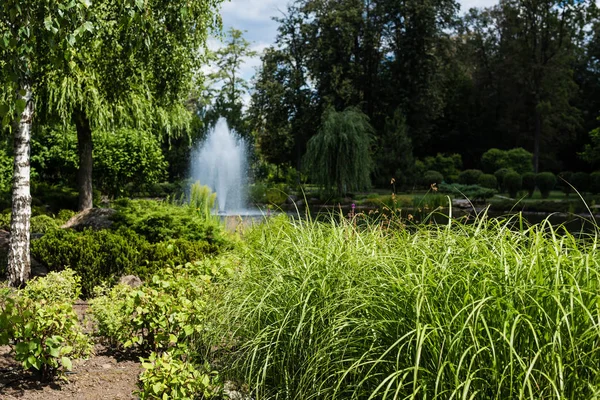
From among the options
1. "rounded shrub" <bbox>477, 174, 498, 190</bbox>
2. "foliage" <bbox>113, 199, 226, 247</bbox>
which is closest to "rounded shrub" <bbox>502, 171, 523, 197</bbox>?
"rounded shrub" <bbox>477, 174, 498, 190</bbox>

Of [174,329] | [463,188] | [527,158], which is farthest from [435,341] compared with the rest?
[527,158]

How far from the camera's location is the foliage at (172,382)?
2861mm

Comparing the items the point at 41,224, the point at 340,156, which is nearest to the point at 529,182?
the point at 340,156

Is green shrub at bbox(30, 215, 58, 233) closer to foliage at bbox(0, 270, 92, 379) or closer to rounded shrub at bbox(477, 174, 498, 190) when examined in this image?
foliage at bbox(0, 270, 92, 379)

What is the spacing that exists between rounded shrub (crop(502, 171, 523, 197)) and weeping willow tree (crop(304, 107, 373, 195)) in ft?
18.7

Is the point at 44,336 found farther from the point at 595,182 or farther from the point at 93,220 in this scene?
the point at 595,182

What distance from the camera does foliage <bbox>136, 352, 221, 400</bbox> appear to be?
2861 millimetres

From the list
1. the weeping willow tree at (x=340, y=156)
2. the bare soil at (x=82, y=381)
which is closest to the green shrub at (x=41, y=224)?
the bare soil at (x=82, y=381)

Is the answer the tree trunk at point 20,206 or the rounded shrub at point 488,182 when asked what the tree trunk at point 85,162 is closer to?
the tree trunk at point 20,206

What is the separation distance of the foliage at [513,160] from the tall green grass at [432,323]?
25.9m

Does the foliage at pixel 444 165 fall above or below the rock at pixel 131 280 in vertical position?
above

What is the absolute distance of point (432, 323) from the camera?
2.35 metres

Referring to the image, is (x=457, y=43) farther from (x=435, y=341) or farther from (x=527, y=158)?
(x=435, y=341)

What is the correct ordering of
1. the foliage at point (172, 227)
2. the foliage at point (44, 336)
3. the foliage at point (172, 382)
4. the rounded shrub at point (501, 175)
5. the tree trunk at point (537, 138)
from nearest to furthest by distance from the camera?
the foliage at point (172, 382), the foliage at point (44, 336), the foliage at point (172, 227), the rounded shrub at point (501, 175), the tree trunk at point (537, 138)
